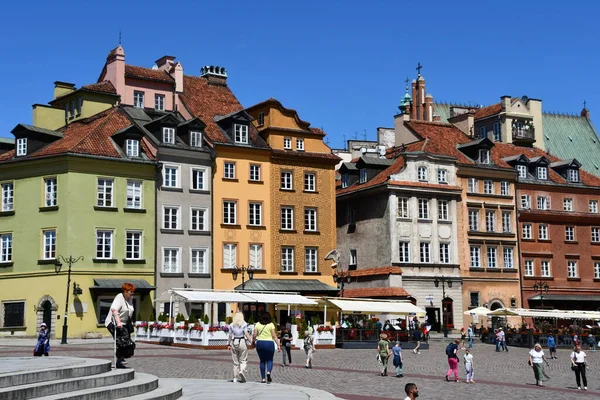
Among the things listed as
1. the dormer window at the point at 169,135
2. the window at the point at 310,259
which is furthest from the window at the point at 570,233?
the dormer window at the point at 169,135

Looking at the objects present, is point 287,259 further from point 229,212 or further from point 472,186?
point 472,186

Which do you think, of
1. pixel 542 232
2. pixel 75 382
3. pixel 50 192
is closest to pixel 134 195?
pixel 50 192

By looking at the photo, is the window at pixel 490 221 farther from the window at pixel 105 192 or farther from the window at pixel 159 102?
the window at pixel 105 192

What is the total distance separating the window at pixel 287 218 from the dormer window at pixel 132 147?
403 inches

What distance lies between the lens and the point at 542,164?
230ft

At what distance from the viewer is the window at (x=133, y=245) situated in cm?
5116

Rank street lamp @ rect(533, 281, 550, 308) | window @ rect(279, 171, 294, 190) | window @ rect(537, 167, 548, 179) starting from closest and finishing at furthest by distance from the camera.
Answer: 1. window @ rect(279, 171, 294, 190)
2. street lamp @ rect(533, 281, 550, 308)
3. window @ rect(537, 167, 548, 179)

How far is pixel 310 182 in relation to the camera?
194 feet

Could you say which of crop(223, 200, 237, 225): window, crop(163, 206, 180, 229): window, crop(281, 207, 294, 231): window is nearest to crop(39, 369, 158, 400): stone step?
crop(163, 206, 180, 229): window

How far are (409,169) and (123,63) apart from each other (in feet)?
65.8

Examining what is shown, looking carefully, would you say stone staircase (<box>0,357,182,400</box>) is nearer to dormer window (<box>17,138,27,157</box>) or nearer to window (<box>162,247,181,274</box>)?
window (<box>162,247,181,274</box>)

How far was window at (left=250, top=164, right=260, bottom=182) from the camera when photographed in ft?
186

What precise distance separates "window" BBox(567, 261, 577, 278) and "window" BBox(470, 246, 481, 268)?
8.92m

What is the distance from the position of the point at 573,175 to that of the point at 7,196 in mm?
43295
